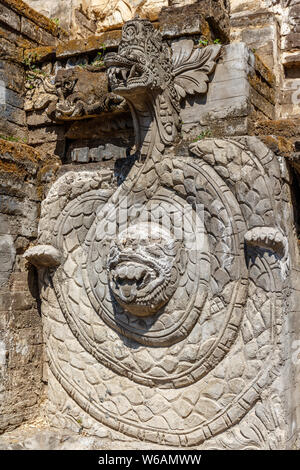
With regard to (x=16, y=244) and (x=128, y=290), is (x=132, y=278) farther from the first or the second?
(x=16, y=244)

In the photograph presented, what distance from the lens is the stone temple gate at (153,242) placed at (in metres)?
4.99

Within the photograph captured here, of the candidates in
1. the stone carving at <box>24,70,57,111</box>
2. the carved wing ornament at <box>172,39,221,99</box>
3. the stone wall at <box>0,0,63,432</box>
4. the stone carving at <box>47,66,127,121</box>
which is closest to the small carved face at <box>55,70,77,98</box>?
the stone carving at <box>47,66,127,121</box>

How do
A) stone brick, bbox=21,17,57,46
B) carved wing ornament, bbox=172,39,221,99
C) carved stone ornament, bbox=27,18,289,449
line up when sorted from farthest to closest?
stone brick, bbox=21,17,57,46 < carved wing ornament, bbox=172,39,221,99 < carved stone ornament, bbox=27,18,289,449

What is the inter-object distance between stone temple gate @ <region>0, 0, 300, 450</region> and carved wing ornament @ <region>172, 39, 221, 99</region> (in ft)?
0.04

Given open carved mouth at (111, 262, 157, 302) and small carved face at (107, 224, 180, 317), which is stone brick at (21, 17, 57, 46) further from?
open carved mouth at (111, 262, 157, 302)

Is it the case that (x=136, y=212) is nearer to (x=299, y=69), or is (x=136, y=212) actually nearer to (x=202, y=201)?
(x=202, y=201)

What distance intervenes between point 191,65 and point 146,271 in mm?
1831

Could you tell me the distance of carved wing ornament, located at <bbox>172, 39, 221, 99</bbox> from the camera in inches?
215

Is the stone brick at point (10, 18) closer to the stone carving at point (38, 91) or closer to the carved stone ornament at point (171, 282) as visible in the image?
the stone carving at point (38, 91)

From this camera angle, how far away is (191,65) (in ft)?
18.1

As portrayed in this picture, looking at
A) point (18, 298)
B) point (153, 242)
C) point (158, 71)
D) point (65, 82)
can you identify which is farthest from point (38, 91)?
point (153, 242)

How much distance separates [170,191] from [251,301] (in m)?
1.18

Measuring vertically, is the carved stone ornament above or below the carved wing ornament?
below

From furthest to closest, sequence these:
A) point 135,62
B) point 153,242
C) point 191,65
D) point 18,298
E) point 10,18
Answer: point 10,18 → point 18,298 → point 191,65 → point 153,242 → point 135,62
